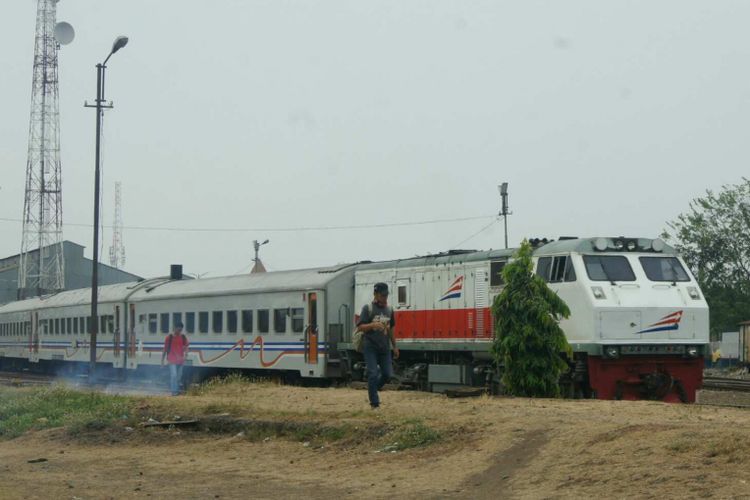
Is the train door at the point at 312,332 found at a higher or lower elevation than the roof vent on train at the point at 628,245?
lower

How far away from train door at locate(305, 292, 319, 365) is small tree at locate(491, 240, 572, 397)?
967 cm

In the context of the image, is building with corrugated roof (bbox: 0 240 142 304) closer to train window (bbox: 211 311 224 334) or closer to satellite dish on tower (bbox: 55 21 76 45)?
satellite dish on tower (bbox: 55 21 76 45)

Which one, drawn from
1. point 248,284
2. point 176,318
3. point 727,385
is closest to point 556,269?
point 727,385

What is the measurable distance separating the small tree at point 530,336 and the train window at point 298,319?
405 inches

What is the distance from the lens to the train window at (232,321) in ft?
99.5

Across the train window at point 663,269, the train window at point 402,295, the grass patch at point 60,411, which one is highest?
the train window at point 663,269

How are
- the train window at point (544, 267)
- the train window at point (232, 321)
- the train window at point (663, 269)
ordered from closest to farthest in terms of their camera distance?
1. the train window at point (663, 269)
2. the train window at point (544, 267)
3. the train window at point (232, 321)

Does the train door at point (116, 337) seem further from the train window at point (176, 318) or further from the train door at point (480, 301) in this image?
the train door at point (480, 301)

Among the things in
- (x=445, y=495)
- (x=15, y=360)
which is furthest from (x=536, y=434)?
(x=15, y=360)

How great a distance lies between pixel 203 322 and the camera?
31.8m

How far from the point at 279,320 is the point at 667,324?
12200mm

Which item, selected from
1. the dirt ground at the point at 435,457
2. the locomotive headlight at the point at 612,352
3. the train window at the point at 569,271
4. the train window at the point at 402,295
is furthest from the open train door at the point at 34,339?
the locomotive headlight at the point at 612,352

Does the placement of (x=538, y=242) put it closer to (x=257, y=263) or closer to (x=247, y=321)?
(x=247, y=321)

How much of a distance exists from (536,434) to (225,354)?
19697 mm
